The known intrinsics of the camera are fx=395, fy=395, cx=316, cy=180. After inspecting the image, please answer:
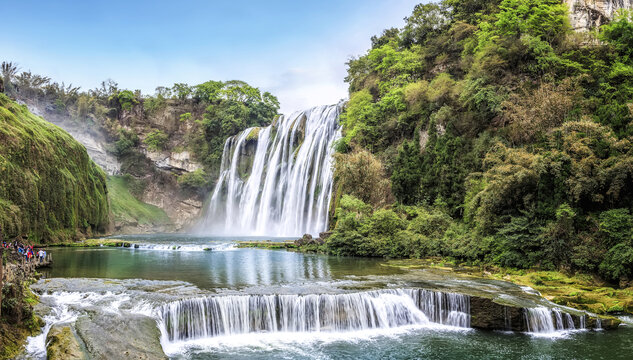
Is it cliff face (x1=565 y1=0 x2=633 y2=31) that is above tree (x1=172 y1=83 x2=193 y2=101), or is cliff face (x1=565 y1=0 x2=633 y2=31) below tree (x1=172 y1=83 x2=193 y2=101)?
below

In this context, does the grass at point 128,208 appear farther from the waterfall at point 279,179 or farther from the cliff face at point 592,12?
the cliff face at point 592,12

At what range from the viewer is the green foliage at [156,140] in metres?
65.8

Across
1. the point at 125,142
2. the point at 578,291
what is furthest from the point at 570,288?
the point at 125,142

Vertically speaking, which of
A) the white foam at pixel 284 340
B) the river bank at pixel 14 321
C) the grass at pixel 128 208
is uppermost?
the grass at pixel 128 208

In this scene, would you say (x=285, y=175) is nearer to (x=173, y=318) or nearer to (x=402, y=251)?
(x=402, y=251)

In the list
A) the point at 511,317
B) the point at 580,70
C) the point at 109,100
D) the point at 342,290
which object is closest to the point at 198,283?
the point at 342,290

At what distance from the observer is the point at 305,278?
15.8m

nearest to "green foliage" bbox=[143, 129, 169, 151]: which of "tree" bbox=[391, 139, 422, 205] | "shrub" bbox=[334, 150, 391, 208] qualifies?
"shrub" bbox=[334, 150, 391, 208]

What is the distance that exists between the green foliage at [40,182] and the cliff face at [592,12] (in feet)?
118

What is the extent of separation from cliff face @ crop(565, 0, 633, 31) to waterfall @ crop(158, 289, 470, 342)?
22.9 meters

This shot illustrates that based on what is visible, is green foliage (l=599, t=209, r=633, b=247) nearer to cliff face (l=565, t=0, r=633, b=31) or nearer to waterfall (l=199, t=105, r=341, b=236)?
cliff face (l=565, t=0, r=633, b=31)

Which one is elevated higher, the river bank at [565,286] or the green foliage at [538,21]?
the green foliage at [538,21]

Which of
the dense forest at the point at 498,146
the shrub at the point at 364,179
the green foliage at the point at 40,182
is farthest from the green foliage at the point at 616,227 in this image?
the green foliage at the point at 40,182

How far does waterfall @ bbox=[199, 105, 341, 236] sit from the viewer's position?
41.6 m
